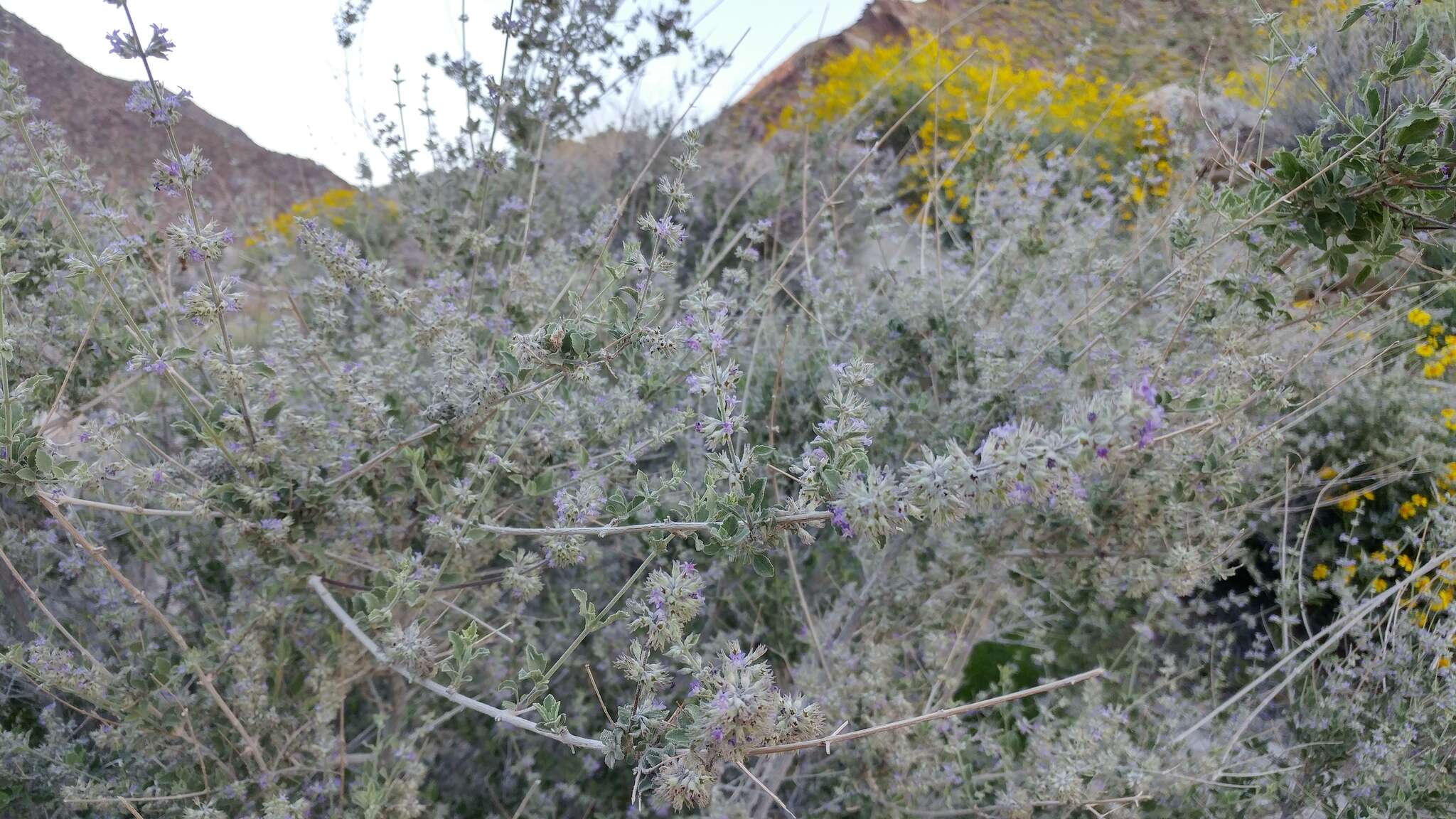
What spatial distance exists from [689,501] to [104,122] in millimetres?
3520

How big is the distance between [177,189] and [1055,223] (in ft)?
8.23

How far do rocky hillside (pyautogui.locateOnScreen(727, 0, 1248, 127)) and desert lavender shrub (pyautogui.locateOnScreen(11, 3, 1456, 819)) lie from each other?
6.63m

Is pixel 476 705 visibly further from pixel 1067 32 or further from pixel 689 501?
pixel 1067 32

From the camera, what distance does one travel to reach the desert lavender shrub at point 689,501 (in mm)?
1516

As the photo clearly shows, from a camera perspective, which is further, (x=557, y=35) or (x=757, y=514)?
(x=557, y=35)

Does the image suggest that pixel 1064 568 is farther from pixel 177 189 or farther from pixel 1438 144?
pixel 177 189

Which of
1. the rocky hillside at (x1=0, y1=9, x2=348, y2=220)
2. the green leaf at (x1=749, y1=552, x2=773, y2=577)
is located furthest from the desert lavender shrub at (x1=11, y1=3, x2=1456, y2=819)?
the rocky hillside at (x1=0, y1=9, x2=348, y2=220)

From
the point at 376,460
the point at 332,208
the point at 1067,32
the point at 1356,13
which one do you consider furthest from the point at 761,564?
the point at 1067,32

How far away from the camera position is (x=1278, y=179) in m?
1.95

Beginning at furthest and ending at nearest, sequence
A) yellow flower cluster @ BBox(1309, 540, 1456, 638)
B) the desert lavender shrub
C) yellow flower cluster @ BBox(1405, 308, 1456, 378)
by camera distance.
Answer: yellow flower cluster @ BBox(1405, 308, 1456, 378), yellow flower cluster @ BBox(1309, 540, 1456, 638), the desert lavender shrub

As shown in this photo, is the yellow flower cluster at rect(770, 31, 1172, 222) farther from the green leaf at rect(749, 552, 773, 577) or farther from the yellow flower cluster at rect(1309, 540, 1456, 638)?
the green leaf at rect(749, 552, 773, 577)

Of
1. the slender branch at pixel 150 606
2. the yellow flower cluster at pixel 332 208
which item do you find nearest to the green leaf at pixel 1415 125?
the slender branch at pixel 150 606

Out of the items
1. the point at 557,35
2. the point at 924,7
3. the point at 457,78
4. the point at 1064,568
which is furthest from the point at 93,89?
the point at 924,7

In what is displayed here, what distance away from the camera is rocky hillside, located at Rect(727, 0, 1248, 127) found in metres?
9.80
